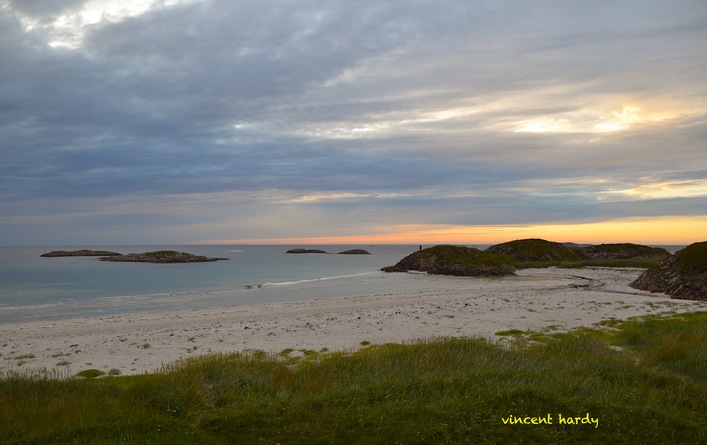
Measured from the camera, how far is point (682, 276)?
122 feet

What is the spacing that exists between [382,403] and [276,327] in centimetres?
1680

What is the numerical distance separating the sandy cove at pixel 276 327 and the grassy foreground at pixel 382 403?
18.5 ft

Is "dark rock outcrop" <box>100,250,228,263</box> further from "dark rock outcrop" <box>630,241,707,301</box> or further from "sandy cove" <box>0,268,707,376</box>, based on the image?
"dark rock outcrop" <box>630,241,707,301</box>

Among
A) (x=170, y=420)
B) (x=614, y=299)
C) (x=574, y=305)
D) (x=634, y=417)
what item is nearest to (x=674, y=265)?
(x=614, y=299)

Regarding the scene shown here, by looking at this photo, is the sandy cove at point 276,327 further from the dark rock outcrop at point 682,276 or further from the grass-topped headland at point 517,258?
the grass-topped headland at point 517,258

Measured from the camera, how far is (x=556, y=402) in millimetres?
8664

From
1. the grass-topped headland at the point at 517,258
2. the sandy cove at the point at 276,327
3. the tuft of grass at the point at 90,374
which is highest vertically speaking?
the grass-topped headland at the point at 517,258

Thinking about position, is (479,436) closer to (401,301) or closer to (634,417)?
(634,417)

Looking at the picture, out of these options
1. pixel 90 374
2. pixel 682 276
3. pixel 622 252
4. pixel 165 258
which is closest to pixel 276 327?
pixel 90 374

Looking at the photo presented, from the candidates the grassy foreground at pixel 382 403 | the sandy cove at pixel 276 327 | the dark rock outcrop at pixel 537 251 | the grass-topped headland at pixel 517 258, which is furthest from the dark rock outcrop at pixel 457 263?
the grassy foreground at pixel 382 403

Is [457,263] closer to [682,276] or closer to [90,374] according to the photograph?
[682,276]

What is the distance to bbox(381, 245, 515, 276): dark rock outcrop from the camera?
68688 mm

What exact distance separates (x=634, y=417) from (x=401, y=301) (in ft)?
95.9

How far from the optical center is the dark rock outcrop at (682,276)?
114 ft
